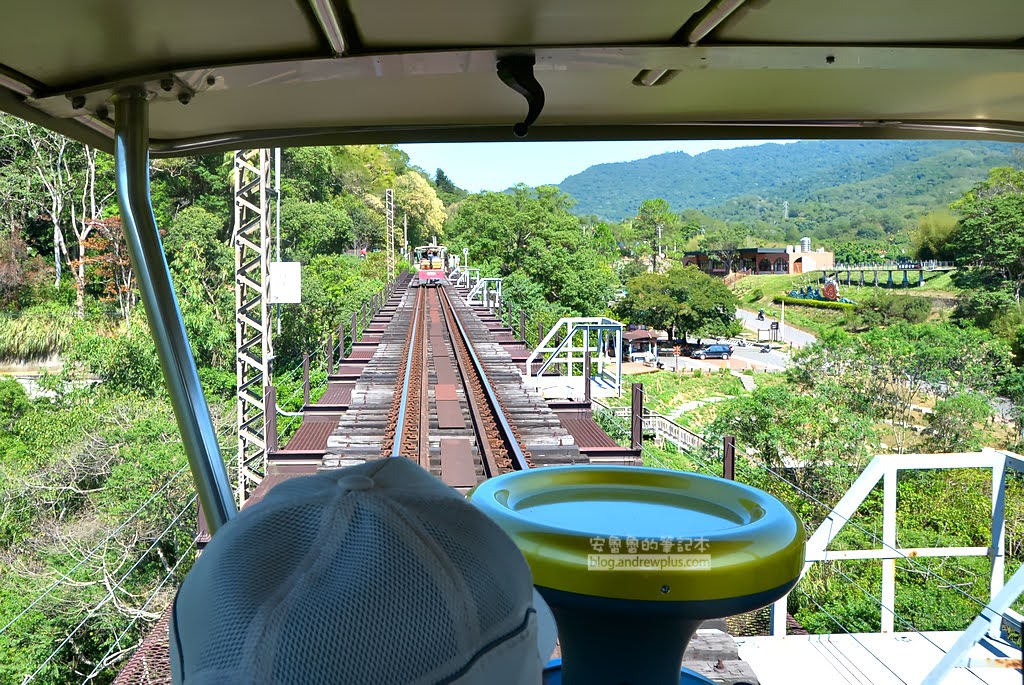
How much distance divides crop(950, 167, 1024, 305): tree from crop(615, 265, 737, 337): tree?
39.0 ft

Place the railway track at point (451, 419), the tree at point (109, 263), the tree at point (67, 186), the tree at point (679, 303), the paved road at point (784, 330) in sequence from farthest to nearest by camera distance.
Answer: the paved road at point (784, 330) < the tree at point (679, 303) < the tree at point (109, 263) < the tree at point (67, 186) < the railway track at point (451, 419)

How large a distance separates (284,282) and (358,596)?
8.60 meters

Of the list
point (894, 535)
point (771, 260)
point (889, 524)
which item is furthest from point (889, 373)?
point (771, 260)

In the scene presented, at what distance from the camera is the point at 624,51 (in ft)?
3.36

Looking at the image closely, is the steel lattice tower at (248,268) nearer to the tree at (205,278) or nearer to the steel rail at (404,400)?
the steel rail at (404,400)

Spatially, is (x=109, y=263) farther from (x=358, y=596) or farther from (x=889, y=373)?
(x=358, y=596)

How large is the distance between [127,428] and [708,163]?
530ft

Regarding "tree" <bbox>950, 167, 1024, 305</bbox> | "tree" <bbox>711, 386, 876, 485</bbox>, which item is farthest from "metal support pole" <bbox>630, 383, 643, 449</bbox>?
"tree" <bbox>950, 167, 1024, 305</bbox>

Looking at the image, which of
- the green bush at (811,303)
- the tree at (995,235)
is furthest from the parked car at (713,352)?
the tree at (995,235)

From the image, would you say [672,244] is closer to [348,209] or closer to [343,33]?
[348,209]

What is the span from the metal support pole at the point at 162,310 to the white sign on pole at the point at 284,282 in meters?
7.60

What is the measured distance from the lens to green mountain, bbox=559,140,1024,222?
100812mm

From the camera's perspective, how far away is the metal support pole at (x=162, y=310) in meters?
1.10

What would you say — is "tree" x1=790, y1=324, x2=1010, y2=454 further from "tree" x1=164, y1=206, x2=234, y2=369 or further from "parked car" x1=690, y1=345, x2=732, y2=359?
"parked car" x1=690, y1=345, x2=732, y2=359
